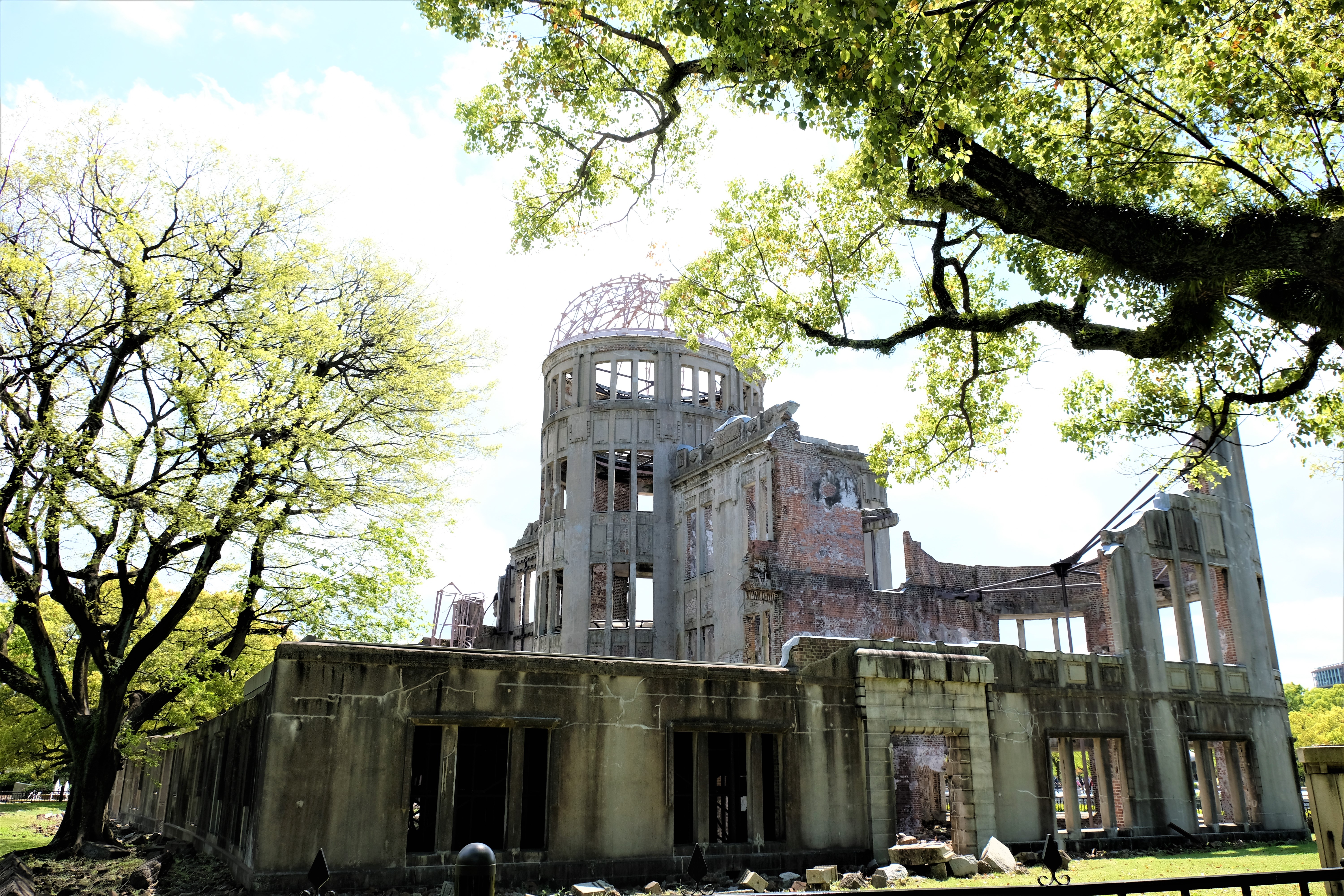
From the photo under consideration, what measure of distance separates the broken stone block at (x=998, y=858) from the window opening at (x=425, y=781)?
29.7 feet

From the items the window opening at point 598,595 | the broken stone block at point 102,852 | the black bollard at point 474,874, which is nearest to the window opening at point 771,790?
the black bollard at point 474,874

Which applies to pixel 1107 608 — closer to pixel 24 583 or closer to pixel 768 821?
pixel 768 821

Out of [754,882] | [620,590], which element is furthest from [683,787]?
[620,590]

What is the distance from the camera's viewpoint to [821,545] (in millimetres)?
28094

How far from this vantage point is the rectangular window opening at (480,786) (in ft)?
43.5

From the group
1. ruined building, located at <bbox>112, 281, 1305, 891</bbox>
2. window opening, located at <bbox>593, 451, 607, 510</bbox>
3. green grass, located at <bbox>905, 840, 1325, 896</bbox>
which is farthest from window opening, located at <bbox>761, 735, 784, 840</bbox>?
window opening, located at <bbox>593, 451, 607, 510</bbox>

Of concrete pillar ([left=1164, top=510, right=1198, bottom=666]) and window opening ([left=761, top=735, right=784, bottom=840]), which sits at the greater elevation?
concrete pillar ([left=1164, top=510, right=1198, bottom=666])

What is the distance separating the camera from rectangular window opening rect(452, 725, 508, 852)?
13273 mm

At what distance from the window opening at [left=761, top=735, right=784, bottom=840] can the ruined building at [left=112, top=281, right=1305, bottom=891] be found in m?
0.04

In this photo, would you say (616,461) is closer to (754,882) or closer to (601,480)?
(601,480)

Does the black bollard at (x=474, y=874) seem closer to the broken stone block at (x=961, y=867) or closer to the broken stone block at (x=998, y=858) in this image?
the broken stone block at (x=961, y=867)

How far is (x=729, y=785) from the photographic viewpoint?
15180mm

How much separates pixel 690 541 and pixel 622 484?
4.59m

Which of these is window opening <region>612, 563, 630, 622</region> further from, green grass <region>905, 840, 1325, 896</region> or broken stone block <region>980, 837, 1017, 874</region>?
green grass <region>905, 840, 1325, 896</region>
